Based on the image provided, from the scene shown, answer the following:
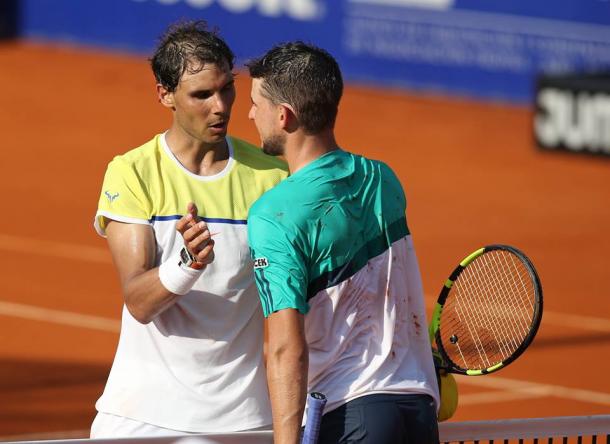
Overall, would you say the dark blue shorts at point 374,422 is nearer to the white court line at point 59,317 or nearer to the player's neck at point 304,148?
the player's neck at point 304,148

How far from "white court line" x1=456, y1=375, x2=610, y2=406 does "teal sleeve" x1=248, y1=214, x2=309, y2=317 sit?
6.19 meters

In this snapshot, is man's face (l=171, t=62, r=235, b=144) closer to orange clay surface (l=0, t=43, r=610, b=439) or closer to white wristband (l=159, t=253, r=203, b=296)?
white wristband (l=159, t=253, r=203, b=296)

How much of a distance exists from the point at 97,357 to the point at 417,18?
11860 mm

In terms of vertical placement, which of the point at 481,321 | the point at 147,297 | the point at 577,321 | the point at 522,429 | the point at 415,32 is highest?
the point at 147,297

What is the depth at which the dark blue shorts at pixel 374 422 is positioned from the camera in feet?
13.0

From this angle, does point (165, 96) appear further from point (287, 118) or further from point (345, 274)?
point (345, 274)

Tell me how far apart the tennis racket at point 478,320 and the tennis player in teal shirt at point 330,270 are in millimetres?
602

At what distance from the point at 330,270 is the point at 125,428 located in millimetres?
1079

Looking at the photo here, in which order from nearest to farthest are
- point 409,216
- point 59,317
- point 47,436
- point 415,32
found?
1. point 47,436
2. point 59,317
3. point 409,216
4. point 415,32

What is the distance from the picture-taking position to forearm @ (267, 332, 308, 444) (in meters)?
3.80

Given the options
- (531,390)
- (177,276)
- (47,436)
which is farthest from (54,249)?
(177,276)

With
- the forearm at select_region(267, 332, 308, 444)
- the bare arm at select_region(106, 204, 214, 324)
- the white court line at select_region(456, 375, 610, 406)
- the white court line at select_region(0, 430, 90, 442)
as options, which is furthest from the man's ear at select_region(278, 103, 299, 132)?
the white court line at select_region(456, 375, 610, 406)

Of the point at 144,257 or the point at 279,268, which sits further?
the point at 144,257

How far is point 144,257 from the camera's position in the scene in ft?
14.6
